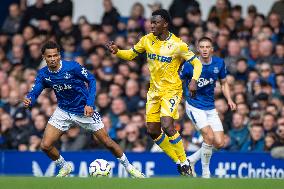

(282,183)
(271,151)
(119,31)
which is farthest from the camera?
(119,31)

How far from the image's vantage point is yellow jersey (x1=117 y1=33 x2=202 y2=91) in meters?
14.7

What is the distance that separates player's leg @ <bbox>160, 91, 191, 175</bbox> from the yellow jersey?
0.13m

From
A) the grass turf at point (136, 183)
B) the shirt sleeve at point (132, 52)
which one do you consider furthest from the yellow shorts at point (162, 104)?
the grass turf at point (136, 183)

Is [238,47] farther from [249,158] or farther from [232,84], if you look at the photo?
[249,158]

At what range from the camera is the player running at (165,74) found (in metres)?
14.7

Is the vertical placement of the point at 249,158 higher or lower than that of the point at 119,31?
lower

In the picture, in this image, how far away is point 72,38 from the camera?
21125 mm

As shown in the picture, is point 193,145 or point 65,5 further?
point 65,5

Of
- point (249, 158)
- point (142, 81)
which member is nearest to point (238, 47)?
point (142, 81)

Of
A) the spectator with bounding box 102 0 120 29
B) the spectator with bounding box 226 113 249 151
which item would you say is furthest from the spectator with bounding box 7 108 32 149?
the spectator with bounding box 226 113 249 151

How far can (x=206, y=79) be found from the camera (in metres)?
15.7

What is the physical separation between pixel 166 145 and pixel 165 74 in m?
0.94

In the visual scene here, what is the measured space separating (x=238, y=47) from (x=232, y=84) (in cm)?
99

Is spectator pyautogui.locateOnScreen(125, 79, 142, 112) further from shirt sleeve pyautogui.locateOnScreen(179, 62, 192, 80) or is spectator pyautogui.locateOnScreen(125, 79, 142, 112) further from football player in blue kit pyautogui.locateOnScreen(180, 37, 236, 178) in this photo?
shirt sleeve pyautogui.locateOnScreen(179, 62, 192, 80)
